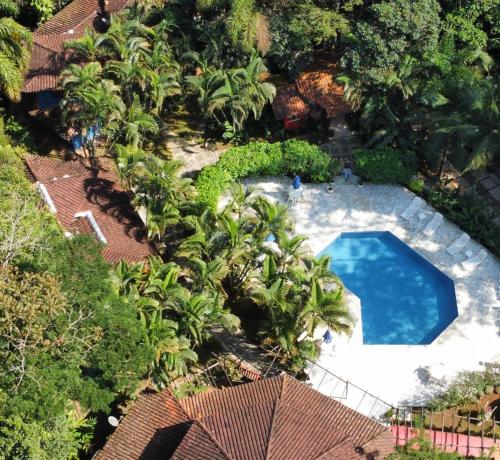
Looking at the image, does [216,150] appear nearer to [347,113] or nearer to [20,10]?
[347,113]

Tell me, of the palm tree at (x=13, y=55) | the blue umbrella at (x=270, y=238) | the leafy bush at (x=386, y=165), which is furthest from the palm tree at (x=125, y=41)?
the leafy bush at (x=386, y=165)

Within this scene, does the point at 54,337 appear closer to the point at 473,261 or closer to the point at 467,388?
the point at 467,388

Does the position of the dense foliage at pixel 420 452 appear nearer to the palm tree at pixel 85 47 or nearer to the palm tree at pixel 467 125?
the palm tree at pixel 467 125

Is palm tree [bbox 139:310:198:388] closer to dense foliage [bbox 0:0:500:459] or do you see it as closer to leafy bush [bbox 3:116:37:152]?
dense foliage [bbox 0:0:500:459]

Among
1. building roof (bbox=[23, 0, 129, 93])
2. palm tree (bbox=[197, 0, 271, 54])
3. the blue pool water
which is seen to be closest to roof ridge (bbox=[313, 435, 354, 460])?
the blue pool water

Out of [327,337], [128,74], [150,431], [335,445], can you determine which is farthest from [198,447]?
[128,74]
